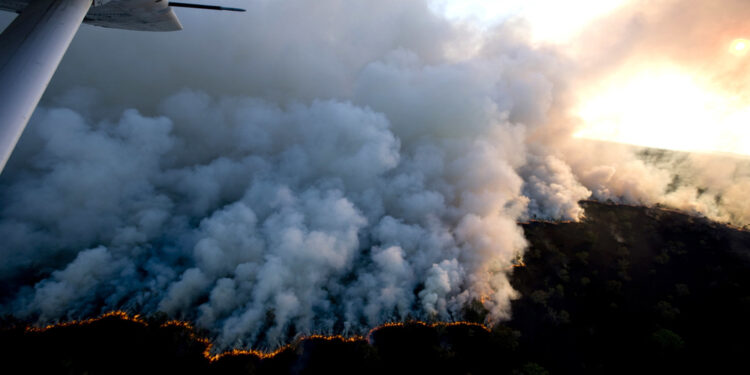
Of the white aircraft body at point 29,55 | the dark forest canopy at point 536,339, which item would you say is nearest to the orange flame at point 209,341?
the dark forest canopy at point 536,339

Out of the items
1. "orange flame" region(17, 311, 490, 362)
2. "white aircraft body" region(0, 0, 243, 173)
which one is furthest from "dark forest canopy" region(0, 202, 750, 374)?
"white aircraft body" region(0, 0, 243, 173)

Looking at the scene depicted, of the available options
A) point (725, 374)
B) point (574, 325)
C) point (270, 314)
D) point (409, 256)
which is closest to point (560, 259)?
point (574, 325)

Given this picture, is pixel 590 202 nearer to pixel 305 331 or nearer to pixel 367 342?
pixel 367 342

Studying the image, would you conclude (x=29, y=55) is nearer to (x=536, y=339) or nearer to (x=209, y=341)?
(x=209, y=341)

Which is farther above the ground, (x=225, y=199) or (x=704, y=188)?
(x=704, y=188)

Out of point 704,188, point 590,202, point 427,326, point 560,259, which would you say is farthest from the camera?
point 704,188

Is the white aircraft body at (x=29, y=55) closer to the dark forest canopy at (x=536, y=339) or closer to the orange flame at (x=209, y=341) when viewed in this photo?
the dark forest canopy at (x=536, y=339)

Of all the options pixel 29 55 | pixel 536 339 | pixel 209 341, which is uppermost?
pixel 29 55

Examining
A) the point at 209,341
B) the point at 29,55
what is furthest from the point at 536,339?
the point at 29,55
